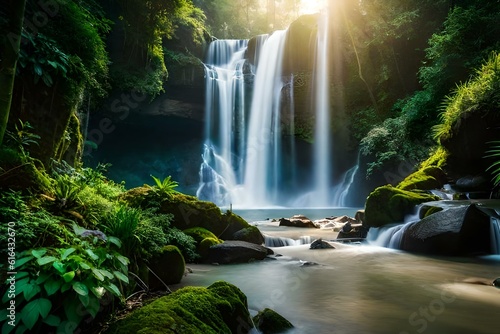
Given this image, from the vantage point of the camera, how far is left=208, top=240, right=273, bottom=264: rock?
6.78 meters

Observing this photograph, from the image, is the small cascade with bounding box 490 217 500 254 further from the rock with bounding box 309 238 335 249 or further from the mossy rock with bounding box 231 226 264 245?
the mossy rock with bounding box 231 226 264 245

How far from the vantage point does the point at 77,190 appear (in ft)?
14.6

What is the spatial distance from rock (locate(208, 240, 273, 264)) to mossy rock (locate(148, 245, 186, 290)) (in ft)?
5.79

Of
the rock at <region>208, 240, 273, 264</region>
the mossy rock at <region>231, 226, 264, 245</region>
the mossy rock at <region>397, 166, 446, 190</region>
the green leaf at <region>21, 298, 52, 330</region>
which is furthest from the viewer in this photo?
the mossy rock at <region>397, 166, 446, 190</region>

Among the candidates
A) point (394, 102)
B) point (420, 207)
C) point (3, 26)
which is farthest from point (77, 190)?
point (394, 102)

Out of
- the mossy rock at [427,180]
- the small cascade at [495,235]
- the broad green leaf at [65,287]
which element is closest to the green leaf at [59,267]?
the broad green leaf at [65,287]

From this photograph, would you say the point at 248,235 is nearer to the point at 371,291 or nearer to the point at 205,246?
the point at 205,246

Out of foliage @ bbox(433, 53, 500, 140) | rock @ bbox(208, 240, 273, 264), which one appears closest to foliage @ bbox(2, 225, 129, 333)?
rock @ bbox(208, 240, 273, 264)

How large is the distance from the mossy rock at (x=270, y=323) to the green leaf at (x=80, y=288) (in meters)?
1.80

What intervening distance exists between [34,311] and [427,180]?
39.9 ft

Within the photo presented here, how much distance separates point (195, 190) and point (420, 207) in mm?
19753

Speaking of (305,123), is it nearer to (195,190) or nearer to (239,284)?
(195,190)

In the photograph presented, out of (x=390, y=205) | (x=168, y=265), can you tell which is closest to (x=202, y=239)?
(x=168, y=265)

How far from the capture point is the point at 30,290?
2.19 m
